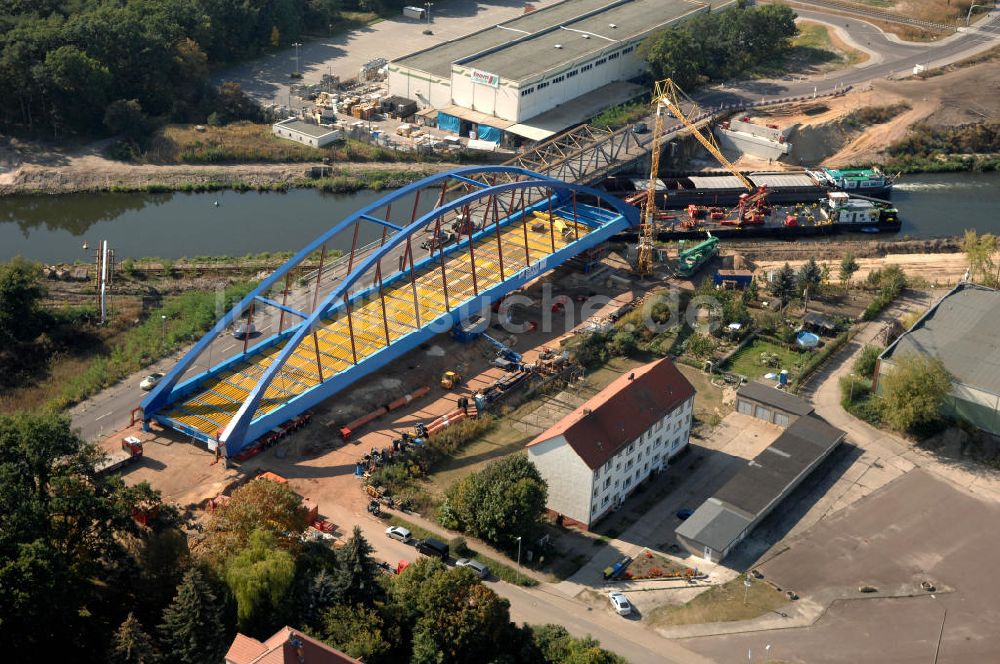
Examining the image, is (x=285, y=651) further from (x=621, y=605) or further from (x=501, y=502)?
(x=621, y=605)

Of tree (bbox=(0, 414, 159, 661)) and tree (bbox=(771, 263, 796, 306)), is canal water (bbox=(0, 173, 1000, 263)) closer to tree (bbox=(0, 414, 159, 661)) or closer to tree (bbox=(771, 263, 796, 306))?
tree (bbox=(771, 263, 796, 306))

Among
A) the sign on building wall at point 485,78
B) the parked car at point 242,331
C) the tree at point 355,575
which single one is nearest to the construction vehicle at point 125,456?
the parked car at point 242,331

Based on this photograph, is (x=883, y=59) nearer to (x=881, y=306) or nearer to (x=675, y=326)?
(x=881, y=306)

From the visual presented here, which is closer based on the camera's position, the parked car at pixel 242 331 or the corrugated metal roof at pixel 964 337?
the corrugated metal roof at pixel 964 337

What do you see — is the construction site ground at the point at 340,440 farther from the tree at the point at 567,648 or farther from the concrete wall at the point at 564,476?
the tree at the point at 567,648

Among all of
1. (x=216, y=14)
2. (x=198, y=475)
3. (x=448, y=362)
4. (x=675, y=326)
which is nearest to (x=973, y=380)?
(x=675, y=326)

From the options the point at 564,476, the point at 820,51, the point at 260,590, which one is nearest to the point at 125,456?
the point at 260,590
